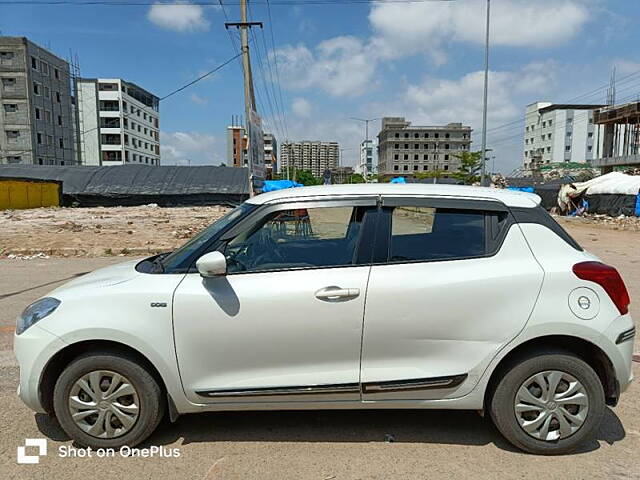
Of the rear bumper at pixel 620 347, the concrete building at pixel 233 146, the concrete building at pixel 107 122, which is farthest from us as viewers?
the concrete building at pixel 233 146

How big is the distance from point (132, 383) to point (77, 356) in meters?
0.42

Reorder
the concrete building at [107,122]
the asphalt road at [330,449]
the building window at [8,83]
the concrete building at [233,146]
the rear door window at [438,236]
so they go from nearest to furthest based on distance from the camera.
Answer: the asphalt road at [330,449]
the rear door window at [438,236]
the building window at [8,83]
the concrete building at [107,122]
the concrete building at [233,146]

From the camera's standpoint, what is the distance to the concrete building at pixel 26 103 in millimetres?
53938

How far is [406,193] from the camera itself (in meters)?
2.94

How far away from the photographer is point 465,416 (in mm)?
3301

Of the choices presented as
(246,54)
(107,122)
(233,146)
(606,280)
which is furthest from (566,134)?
(606,280)

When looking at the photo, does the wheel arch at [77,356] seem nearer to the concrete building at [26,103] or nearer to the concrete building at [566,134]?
the concrete building at [26,103]

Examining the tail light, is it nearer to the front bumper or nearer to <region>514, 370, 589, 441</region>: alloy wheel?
<region>514, 370, 589, 441</region>: alloy wheel

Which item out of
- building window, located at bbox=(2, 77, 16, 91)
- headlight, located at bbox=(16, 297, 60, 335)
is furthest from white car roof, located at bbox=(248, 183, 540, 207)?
building window, located at bbox=(2, 77, 16, 91)

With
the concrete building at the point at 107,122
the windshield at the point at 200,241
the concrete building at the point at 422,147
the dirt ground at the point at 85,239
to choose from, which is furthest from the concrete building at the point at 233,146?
the windshield at the point at 200,241

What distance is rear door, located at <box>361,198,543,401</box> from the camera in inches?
105

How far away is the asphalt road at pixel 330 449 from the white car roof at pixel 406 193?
1635mm

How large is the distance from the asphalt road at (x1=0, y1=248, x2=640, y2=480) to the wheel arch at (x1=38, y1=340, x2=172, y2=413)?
38 centimetres

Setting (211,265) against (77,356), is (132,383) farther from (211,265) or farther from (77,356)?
(211,265)
